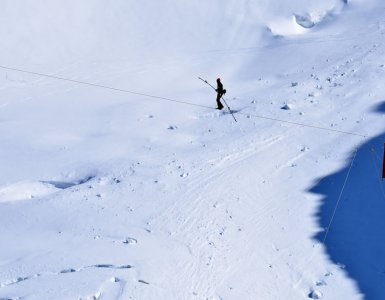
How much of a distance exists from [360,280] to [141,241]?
641cm

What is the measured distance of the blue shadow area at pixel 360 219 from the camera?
17125 millimetres

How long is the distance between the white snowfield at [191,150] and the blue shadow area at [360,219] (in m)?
0.06

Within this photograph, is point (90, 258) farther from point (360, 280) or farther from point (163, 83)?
point (163, 83)

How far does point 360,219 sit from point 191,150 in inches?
280

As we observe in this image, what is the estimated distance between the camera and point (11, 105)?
28.7 meters

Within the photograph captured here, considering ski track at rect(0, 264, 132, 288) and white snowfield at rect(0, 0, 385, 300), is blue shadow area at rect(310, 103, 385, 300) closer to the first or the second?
white snowfield at rect(0, 0, 385, 300)

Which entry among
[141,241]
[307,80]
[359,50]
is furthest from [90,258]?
[359,50]

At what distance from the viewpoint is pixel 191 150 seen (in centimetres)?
2338

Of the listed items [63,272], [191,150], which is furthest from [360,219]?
[63,272]

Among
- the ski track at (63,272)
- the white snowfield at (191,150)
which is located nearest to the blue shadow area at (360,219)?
the white snowfield at (191,150)

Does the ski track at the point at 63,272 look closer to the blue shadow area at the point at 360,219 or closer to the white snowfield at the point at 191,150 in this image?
the white snowfield at the point at 191,150

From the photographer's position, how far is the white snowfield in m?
17.2

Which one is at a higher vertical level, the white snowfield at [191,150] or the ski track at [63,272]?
the white snowfield at [191,150]

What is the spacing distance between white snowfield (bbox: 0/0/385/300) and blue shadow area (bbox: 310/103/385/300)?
6 cm
